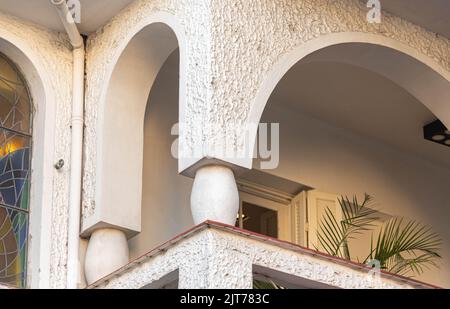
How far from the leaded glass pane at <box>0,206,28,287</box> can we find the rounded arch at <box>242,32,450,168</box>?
6.68 ft

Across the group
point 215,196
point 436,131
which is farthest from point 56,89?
point 436,131

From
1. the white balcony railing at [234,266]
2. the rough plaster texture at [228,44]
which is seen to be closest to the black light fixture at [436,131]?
the rough plaster texture at [228,44]

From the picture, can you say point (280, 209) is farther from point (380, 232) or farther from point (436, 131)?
point (436, 131)

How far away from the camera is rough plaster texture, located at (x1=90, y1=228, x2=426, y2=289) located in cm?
827

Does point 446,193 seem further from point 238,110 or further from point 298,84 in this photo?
point 238,110

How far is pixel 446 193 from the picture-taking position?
1301cm

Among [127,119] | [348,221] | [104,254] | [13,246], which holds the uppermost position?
[127,119]

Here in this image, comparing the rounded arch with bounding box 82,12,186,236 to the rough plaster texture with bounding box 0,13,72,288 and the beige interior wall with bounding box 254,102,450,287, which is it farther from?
the beige interior wall with bounding box 254,102,450,287

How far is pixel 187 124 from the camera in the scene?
8867 mm

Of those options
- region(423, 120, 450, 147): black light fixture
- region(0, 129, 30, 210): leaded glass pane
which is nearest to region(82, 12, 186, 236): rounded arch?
region(0, 129, 30, 210): leaded glass pane

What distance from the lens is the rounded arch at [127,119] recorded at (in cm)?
969

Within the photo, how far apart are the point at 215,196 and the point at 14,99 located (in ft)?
7.50

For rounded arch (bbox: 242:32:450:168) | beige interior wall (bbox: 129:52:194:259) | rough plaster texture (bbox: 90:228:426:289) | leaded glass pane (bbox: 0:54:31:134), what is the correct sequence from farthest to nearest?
1. beige interior wall (bbox: 129:52:194:259)
2. leaded glass pane (bbox: 0:54:31:134)
3. rounded arch (bbox: 242:32:450:168)
4. rough plaster texture (bbox: 90:228:426:289)

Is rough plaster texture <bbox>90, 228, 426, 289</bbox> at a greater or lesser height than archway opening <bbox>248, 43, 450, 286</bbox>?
lesser
